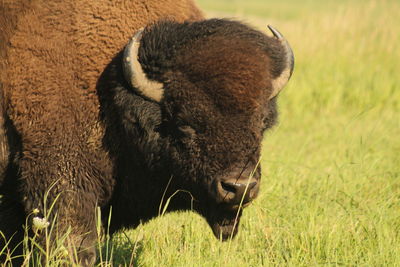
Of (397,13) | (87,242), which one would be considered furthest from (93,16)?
(397,13)

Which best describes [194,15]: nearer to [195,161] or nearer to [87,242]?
[195,161]

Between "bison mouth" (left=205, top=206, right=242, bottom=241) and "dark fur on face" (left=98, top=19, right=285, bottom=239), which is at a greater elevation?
"dark fur on face" (left=98, top=19, right=285, bottom=239)

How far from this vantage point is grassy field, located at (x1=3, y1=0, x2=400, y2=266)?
4.82 meters

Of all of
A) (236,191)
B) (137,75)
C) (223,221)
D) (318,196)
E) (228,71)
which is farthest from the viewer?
(318,196)

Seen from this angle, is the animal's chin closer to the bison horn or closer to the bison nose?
the bison nose

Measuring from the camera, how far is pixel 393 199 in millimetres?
5867

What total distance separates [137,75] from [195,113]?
430 millimetres

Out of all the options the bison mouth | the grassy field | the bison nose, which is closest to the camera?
the bison nose

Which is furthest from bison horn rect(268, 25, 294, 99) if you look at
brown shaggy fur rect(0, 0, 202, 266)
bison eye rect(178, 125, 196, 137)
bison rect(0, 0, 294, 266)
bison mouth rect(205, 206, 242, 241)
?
brown shaggy fur rect(0, 0, 202, 266)

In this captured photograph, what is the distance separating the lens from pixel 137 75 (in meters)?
4.33

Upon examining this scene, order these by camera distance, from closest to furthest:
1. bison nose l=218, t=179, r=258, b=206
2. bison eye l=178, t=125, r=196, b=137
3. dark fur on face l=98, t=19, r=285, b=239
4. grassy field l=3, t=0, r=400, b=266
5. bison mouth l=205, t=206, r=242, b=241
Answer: bison nose l=218, t=179, r=258, b=206 → dark fur on face l=98, t=19, r=285, b=239 → bison eye l=178, t=125, r=196, b=137 → bison mouth l=205, t=206, r=242, b=241 → grassy field l=3, t=0, r=400, b=266

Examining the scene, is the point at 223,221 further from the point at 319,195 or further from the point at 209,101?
the point at 319,195

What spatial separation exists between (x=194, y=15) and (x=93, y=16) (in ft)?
2.71

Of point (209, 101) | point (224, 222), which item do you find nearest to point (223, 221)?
point (224, 222)
